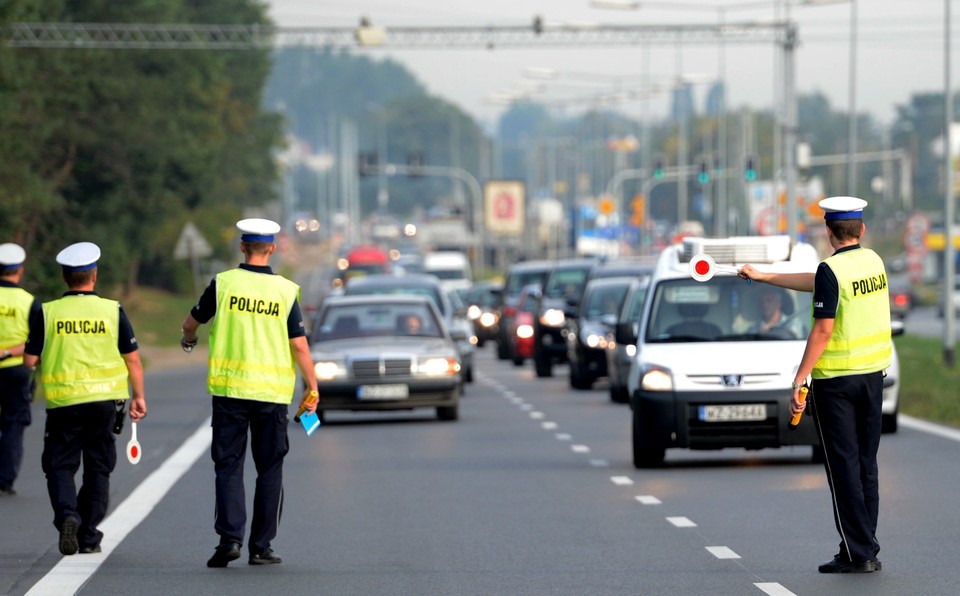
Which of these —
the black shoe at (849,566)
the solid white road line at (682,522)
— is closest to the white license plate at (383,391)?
the solid white road line at (682,522)

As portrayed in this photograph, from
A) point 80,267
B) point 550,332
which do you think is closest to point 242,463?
point 80,267

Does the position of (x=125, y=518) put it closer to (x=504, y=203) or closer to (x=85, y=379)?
(x=85, y=379)

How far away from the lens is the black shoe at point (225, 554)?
1134 centimetres

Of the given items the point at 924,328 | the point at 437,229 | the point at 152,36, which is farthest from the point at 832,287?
the point at 437,229

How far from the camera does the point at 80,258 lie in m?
12.3

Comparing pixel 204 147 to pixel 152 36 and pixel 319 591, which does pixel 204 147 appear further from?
pixel 319 591

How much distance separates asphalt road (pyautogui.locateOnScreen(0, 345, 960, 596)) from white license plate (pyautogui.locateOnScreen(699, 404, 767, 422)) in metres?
0.45

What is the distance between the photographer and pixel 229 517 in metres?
11.3

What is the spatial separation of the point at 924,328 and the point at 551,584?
58.9 meters

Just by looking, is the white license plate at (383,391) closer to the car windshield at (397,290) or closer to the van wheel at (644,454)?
the van wheel at (644,454)

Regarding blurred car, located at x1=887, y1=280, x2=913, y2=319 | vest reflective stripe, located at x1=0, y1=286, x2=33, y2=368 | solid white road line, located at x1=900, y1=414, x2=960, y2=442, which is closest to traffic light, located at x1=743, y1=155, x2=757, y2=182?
blurred car, located at x1=887, y1=280, x2=913, y2=319

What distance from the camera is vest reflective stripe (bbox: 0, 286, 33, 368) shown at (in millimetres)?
15133

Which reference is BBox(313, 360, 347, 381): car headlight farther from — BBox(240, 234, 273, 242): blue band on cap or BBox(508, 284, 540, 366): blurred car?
BBox(508, 284, 540, 366): blurred car

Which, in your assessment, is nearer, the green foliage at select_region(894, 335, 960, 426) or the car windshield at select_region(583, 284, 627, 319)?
the green foliage at select_region(894, 335, 960, 426)
